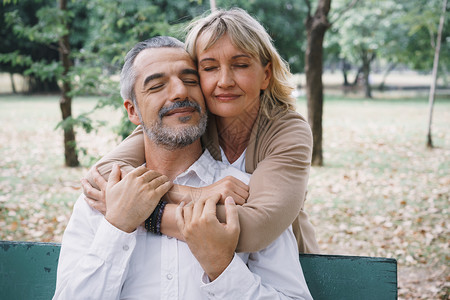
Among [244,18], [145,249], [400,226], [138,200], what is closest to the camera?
[138,200]

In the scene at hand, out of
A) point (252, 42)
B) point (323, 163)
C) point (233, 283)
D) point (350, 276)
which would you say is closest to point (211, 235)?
point (233, 283)

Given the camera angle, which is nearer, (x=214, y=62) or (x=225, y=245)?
(x=225, y=245)

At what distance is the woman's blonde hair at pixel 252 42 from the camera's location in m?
2.32

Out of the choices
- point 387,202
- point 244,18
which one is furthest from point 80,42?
point 244,18

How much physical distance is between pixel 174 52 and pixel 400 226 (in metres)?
5.11

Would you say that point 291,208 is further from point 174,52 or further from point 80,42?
point 80,42

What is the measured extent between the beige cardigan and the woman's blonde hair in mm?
196

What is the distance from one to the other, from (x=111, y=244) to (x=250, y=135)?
3.24 feet

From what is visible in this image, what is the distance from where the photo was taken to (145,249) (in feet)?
6.75

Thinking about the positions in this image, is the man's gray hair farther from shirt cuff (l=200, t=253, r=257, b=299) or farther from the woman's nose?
shirt cuff (l=200, t=253, r=257, b=299)

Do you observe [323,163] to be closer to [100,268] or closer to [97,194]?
[97,194]

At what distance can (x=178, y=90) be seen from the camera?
217cm

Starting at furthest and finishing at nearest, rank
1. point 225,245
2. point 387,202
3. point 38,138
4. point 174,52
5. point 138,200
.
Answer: point 38,138 → point 387,202 → point 174,52 → point 138,200 → point 225,245

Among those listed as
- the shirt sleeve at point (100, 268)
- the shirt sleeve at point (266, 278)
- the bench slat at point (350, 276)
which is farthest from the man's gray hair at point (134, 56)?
the bench slat at point (350, 276)
